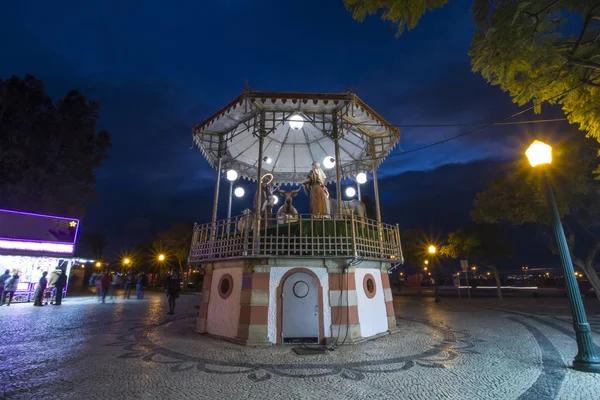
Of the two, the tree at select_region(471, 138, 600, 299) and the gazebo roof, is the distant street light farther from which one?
the tree at select_region(471, 138, 600, 299)

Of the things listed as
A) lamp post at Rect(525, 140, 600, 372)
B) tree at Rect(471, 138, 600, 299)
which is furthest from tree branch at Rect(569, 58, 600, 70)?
tree at Rect(471, 138, 600, 299)

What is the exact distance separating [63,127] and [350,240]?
3440 cm

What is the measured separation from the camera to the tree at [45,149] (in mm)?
25656

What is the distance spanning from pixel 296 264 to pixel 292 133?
6.74 meters

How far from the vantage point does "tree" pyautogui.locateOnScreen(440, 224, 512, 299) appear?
25.6 meters

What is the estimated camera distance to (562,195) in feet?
39.0

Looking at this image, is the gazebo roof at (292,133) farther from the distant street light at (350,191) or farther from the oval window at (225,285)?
the oval window at (225,285)

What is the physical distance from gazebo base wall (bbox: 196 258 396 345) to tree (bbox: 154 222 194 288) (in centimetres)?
3391

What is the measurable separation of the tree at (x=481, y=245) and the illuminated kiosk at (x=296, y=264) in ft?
64.4

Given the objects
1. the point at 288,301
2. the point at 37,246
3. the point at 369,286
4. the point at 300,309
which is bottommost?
the point at 300,309

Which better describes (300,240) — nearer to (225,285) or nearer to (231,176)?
(225,285)

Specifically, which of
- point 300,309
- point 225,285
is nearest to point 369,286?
point 300,309

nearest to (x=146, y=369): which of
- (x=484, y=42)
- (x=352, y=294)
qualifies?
(x=352, y=294)

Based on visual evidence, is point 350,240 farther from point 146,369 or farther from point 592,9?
point 592,9
